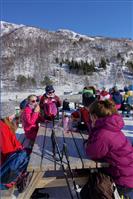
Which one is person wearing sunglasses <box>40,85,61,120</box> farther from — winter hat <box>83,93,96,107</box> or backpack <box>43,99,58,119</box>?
winter hat <box>83,93,96,107</box>

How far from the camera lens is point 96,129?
326cm

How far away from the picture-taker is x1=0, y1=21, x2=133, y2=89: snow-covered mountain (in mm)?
58319

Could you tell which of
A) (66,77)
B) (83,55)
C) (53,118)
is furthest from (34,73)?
(53,118)

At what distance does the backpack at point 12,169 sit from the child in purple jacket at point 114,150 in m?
0.61

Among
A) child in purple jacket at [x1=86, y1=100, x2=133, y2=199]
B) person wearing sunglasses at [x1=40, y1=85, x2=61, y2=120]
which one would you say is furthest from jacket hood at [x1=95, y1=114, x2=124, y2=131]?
person wearing sunglasses at [x1=40, y1=85, x2=61, y2=120]

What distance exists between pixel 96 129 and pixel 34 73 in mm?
60567

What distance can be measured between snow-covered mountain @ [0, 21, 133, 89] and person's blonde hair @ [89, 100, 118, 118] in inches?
1911

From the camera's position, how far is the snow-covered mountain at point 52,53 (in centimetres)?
5832

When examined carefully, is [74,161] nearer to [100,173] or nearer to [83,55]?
[100,173]

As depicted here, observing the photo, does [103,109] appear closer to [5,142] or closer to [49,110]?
[5,142]

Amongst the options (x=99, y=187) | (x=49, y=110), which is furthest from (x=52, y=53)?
(x=99, y=187)

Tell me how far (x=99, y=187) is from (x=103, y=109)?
0.71 m

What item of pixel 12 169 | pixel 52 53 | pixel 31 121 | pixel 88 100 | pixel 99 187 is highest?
pixel 52 53

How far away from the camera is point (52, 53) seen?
7744 centimetres
